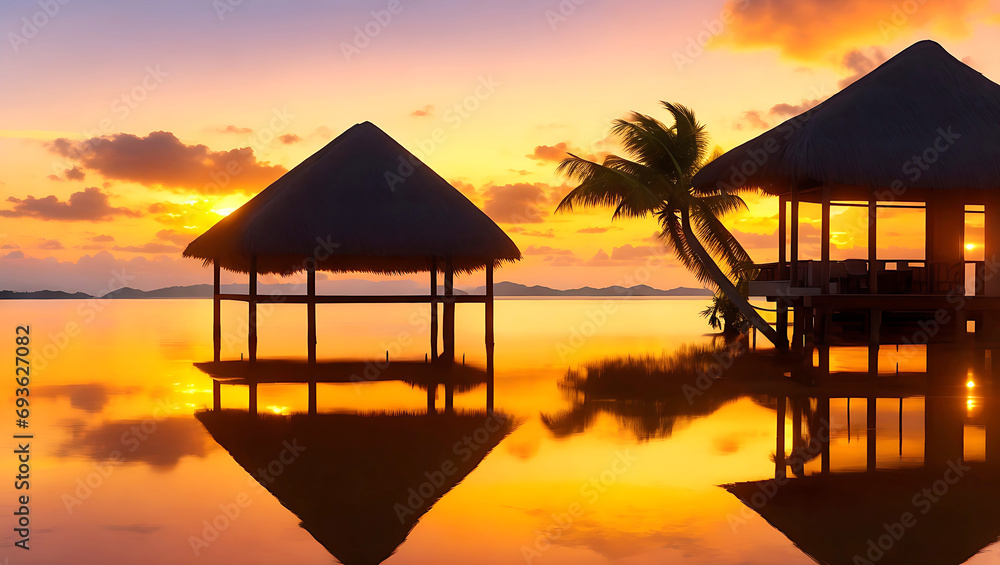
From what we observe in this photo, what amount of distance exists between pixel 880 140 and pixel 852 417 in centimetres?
565

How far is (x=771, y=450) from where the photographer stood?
8188mm

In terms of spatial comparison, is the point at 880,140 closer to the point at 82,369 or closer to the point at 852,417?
the point at 852,417

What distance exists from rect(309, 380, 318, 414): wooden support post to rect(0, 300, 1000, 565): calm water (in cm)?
17

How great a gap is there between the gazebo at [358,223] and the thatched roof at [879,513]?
9091 mm

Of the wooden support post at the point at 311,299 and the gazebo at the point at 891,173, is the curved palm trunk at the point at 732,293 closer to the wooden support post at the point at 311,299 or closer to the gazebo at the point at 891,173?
the gazebo at the point at 891,173

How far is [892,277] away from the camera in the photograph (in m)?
15.0

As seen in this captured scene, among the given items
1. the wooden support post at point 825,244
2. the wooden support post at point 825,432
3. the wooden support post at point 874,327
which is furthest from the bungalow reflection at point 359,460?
the wooden support post at point 874,327

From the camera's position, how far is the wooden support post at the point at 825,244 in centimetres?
1351

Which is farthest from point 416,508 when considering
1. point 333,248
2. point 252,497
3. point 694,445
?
point 333,248

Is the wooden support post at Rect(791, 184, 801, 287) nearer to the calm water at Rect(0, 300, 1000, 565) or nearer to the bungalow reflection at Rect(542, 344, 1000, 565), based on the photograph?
the bungalow reflection at Rect(542, 344, 1000, 565)

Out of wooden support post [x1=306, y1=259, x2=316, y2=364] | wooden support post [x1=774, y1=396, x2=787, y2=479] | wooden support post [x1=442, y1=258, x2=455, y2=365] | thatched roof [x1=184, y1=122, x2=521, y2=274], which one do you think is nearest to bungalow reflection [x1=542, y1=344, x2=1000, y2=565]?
wooden support post [x1=774, y1=396, x2=787, y2=479]

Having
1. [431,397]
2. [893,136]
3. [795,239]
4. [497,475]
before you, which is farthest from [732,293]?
[497,475]

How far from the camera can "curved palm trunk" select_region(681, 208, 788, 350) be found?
17922mm

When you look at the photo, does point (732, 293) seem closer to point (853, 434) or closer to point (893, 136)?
point (893, 136)
